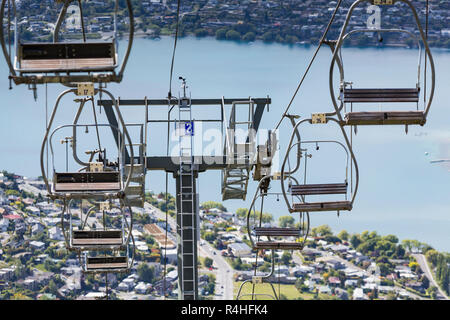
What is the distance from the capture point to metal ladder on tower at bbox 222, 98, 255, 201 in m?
24.1

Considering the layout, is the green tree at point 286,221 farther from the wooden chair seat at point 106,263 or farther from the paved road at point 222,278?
the wooden chair seat at point 106,263

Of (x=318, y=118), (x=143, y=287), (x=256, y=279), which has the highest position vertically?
(x=318, y=118)

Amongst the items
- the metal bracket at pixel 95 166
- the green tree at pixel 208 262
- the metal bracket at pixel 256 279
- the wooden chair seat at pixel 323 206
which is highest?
the wooden chair seat at pixel 323 206

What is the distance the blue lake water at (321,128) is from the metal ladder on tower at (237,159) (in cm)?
8611

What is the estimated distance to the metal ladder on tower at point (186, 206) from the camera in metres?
25.6

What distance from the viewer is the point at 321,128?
490ft

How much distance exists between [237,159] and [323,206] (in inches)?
261

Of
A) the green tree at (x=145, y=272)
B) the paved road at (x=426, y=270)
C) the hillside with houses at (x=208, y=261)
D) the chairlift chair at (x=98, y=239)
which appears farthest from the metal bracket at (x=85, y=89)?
the paved road at (x=426, y=270)

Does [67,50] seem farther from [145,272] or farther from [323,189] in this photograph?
[145,272]

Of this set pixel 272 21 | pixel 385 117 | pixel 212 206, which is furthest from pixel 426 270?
pixel 385 117

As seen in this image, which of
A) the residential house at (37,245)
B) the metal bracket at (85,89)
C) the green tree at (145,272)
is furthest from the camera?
the residential house at (37,245)

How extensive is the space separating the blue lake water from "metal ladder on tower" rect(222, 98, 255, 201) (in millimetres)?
86106

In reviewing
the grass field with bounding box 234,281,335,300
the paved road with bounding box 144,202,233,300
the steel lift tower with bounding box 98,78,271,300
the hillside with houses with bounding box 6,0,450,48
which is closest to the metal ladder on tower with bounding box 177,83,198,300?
the steel lift tower with bounding box 98,78,271,300
